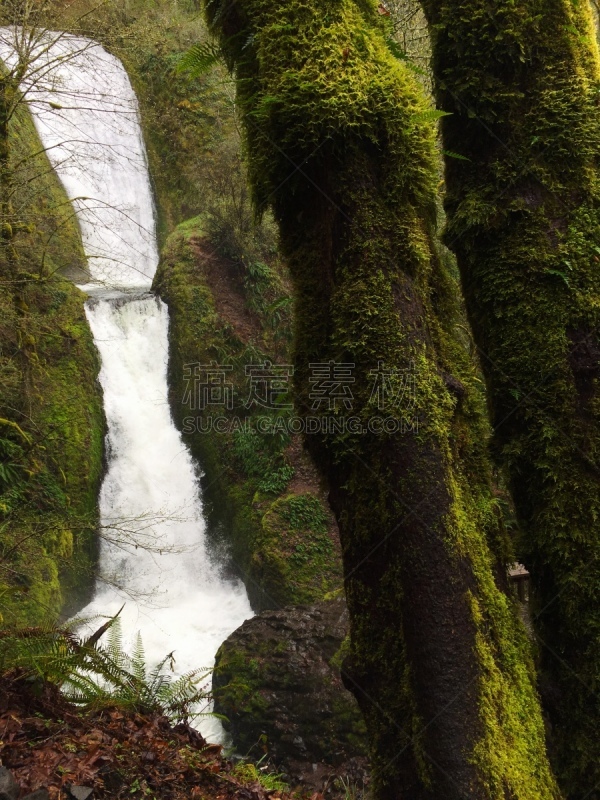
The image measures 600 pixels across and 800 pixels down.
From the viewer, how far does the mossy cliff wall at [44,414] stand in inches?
368

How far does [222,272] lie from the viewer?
54.1 ft

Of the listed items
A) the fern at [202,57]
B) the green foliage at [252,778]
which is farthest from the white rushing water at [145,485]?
the fern at [202,57]

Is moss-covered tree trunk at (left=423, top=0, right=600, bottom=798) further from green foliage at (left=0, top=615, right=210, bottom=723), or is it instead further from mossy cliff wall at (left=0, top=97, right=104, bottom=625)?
mossy cliff wall at (left=0, top=97, right=104, bottom=625)

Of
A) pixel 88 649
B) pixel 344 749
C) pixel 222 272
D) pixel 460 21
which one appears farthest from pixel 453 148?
pixel 222 272

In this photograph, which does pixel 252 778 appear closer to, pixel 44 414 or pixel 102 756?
pixel 102 756

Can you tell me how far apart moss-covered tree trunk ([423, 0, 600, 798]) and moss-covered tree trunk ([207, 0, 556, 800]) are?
20 centimetres

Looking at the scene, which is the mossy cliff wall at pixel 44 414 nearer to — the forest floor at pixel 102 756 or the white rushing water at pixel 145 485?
the white rushing water at pixel 145 485

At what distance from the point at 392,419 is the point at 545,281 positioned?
0.91 meters

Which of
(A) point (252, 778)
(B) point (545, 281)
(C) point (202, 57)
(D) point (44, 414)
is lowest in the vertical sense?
(A) point (252, 778)

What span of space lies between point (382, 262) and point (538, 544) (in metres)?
1.28

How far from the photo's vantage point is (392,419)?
2121 mm

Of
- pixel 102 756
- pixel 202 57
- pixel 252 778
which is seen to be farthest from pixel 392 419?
pixel 252 778

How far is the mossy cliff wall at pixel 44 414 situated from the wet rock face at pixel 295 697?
9.44 ft

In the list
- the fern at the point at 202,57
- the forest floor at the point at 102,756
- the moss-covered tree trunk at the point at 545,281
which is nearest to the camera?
the moss-covered tree trunk at the point at 545,281
